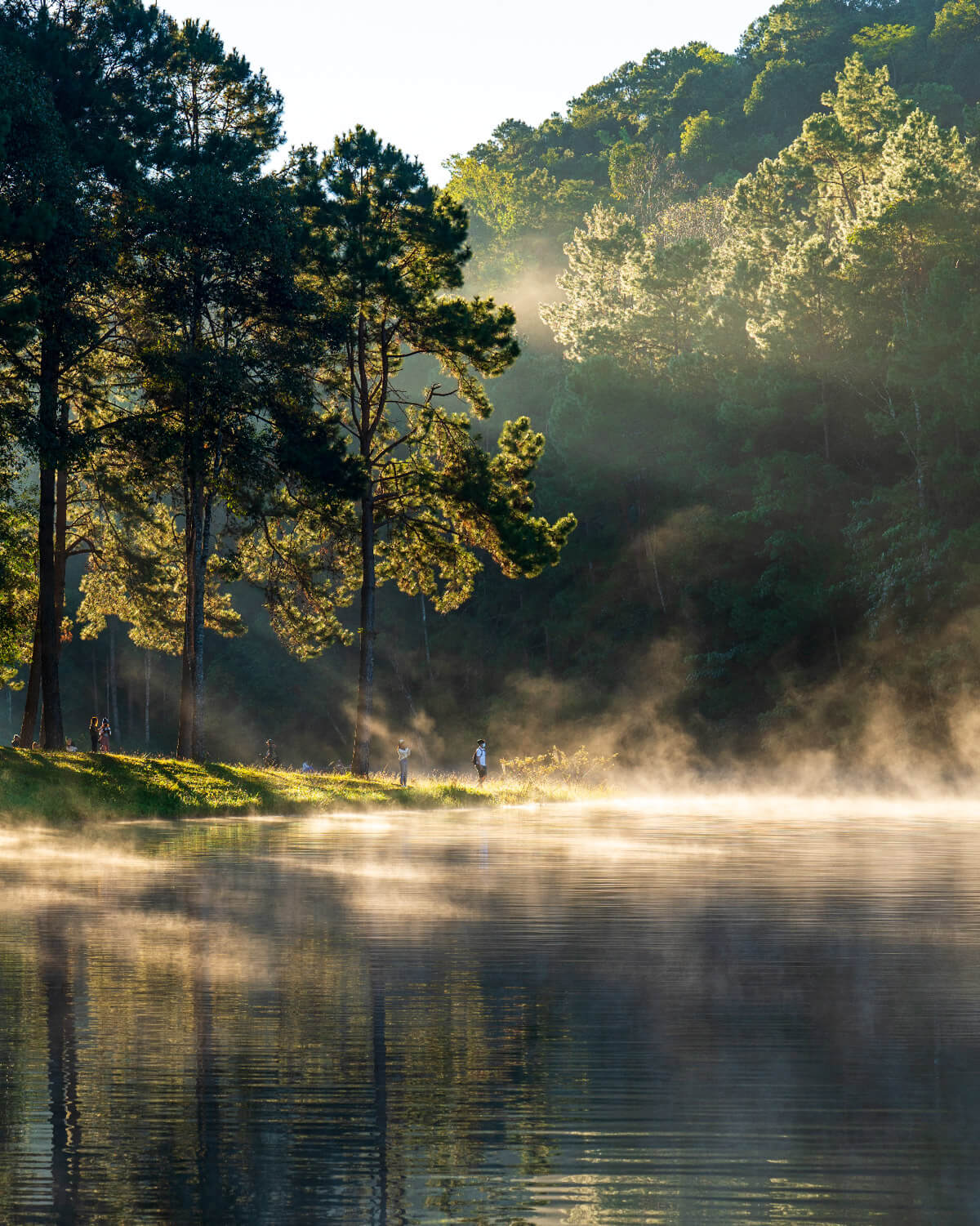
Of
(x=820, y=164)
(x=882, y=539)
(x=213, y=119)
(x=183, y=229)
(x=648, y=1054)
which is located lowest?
(x=648, y=1054)

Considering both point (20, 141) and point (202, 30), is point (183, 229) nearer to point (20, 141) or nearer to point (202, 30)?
point (20, 141)

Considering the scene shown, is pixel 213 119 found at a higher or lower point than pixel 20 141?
higher

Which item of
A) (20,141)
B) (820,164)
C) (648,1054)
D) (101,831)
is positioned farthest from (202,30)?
(820,164)

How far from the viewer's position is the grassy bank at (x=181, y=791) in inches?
1087

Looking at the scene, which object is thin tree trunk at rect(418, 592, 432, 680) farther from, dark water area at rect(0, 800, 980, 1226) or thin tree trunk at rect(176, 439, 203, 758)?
dark water area at rect(0, 800, 980, 1226)

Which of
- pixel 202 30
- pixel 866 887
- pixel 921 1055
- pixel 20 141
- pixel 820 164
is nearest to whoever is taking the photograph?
pixel 921 1055

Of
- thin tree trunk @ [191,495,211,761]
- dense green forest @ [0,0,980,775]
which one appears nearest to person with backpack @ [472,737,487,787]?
dense green forest @ [0,0,980,775]

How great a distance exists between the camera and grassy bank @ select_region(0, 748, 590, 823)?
2761 cm

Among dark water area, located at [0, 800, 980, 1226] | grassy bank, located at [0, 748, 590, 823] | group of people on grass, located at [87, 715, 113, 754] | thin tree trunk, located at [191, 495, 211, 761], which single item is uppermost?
thin tree trunk, located at [191, 495, 211, 761]

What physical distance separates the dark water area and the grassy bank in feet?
38.9

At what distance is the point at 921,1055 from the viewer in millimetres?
7738

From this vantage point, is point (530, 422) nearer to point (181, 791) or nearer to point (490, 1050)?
point (181, 791)

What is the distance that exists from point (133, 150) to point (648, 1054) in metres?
29.5

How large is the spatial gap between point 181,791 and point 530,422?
37663 millimetres
